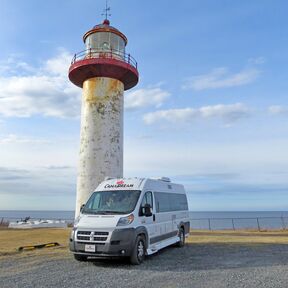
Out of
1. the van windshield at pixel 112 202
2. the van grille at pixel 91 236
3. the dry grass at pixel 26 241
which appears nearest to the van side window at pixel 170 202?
the van windshield at pixel 112 202

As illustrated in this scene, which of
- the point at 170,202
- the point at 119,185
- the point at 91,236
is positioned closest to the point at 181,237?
the point at 170,202

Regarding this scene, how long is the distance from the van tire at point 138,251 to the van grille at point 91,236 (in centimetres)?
95

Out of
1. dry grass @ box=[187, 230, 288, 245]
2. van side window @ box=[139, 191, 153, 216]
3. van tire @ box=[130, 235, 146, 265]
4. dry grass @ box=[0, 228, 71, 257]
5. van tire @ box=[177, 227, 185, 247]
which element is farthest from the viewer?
dry grass @ box=[187, 230, 288, 245]

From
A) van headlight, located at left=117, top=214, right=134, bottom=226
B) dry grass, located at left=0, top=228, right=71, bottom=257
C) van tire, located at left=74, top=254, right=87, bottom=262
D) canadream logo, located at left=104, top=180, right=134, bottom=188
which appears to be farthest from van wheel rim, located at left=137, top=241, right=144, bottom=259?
dry grass, located at left=0, top=228, right=71, bottom=257

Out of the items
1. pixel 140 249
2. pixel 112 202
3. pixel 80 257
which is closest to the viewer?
pixel 140 249

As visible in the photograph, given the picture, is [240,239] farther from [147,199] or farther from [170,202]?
[147,199]

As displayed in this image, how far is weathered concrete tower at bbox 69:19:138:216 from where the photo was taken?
20.4m

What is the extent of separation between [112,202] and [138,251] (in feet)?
5.70

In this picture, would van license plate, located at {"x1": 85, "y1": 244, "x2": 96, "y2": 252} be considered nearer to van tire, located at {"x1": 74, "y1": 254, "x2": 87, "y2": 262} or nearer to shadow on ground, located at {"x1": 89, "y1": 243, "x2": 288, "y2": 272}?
shadow on ground, located at {"x1": 89, "y1": 243, "x2": 288, "y2": 272}

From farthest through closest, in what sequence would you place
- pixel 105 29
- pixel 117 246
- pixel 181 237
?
pixel 105 29
pixel 181 237
pixel 117 246

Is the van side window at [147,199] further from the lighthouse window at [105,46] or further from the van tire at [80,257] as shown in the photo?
the lighthouse window at [105,46]

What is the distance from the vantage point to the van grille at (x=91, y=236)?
11195 mm

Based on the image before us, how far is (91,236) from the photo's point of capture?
37.2 feet

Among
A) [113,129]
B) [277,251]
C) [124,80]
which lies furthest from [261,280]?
[124,80]
